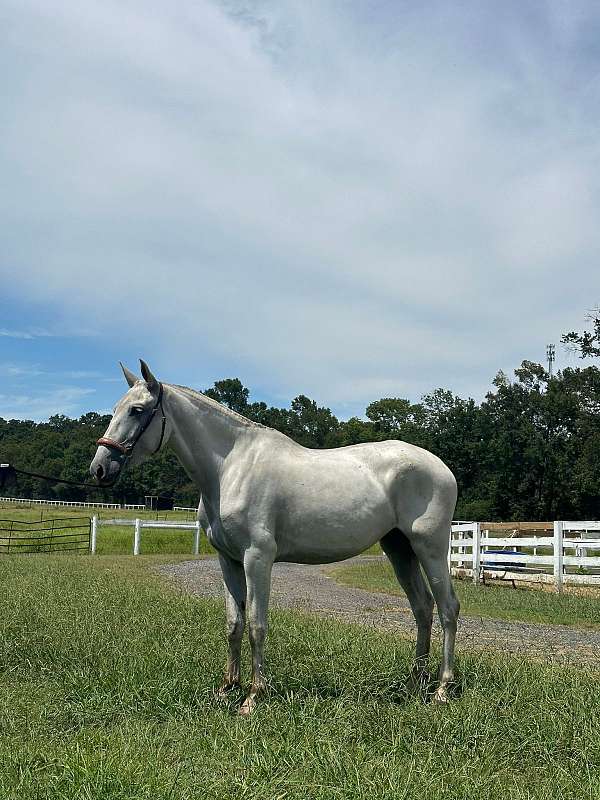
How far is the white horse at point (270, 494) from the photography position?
530 centimetres

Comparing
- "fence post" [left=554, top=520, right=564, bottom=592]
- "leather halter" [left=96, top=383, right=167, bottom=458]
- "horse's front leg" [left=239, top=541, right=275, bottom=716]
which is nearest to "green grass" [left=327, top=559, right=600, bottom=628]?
"fence post" [left=554, top=520, right=564, bottom=592]

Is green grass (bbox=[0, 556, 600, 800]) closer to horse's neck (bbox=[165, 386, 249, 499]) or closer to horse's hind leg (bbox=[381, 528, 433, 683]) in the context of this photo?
horse's hind leg (bbox=[381, 528, 433, 683])

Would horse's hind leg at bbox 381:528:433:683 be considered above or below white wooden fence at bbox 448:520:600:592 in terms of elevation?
above

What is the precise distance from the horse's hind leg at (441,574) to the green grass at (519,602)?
5534mm

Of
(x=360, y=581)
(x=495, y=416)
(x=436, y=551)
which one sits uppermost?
(x=495, y=416)

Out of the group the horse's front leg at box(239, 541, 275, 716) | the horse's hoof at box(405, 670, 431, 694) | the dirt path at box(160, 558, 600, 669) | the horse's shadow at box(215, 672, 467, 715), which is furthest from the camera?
the dirt path at box(160, 558, 600, 669)

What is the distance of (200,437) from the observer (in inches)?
223

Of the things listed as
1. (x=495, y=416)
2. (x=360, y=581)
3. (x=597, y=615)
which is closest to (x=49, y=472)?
(x=495, y=416)

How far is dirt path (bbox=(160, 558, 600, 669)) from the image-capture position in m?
7.79

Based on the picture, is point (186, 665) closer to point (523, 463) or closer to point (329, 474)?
point (329, 474)

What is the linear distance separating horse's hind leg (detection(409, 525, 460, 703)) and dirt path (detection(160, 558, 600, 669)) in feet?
5.93

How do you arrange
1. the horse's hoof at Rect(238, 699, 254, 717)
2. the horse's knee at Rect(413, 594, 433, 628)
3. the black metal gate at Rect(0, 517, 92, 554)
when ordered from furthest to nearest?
the black metal gate at Rect(0, 517, 92, 554), the horse's knee at Rect(413, 594, 433, 628), the horse's hoof at Rect(238, 699, 254, 717)

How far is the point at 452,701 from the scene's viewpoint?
4969 mm

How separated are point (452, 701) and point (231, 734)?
5.34 feet
